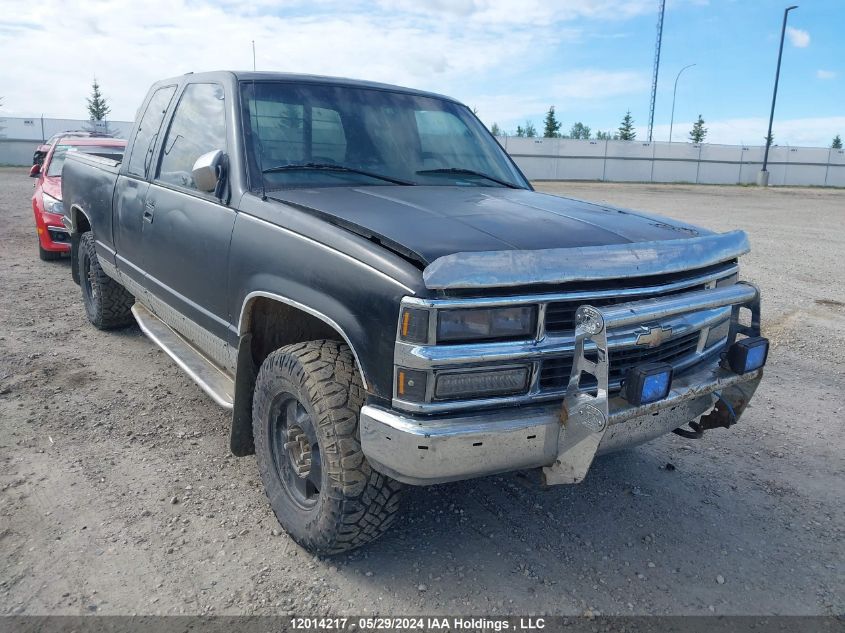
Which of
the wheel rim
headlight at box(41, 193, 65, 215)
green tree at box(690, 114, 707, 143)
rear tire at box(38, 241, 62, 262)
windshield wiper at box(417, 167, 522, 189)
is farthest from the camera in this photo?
green tree at box(690, 114, 707, 143)

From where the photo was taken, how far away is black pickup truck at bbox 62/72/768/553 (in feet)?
7.81

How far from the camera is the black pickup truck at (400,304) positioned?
238cm

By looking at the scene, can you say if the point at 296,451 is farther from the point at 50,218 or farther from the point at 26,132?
the point at 26,132

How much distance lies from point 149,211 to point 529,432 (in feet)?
9.72

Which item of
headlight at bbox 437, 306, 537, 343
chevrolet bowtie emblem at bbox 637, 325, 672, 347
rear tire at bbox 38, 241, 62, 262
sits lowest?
rear tire at bbox 38, 241, 62, 262

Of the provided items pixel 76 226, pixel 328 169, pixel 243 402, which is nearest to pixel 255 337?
pixel 243 402

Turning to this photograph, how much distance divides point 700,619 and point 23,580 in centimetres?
260

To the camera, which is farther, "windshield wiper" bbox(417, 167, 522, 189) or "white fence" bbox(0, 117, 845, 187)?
"white fence" bbox(0, 117, 845, 187)

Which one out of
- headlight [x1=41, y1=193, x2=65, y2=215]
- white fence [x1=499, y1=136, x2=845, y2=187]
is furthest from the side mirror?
white fence [x1=499, y1=136, x2=845, y2=187]

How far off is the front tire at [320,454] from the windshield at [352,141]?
1.03 meters

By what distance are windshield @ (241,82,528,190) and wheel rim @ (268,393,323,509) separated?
1.08 meters

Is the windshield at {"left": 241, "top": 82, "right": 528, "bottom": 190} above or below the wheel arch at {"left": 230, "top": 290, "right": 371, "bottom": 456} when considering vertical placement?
above

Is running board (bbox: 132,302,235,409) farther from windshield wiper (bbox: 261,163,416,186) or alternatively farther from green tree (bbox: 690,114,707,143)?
green tree (bbox: 690,114,707,143)

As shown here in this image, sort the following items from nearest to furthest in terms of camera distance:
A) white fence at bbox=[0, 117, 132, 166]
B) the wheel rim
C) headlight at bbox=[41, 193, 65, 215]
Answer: the wheel rim
headlight at bbox=[41, 193, 65, 215]
white fence at bbox=[0, 117, 132, 166]
